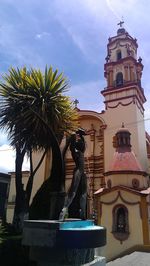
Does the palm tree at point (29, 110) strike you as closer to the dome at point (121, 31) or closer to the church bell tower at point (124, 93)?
the church bell tower at point (124, 93)

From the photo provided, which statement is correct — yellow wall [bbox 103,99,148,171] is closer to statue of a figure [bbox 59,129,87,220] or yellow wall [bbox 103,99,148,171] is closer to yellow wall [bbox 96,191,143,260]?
yellow wall [bbox 96,191,143,260]

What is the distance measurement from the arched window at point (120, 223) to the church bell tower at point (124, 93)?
5559 mm

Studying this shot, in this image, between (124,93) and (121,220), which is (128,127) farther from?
(121,220)

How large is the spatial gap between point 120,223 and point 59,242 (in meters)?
12.7

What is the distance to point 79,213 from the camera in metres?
7.37

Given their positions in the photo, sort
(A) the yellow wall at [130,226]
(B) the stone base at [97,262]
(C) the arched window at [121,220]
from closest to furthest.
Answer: (B) the stone base at [97,262], (A) the yellow wall at [130,226], (C) the arched window at [121,220]

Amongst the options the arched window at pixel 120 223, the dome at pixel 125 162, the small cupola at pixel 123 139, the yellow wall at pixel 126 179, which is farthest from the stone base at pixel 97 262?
the small cupola at pixel 123 139

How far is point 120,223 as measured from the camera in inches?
650

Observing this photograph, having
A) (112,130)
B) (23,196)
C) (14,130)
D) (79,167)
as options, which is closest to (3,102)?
(14,130)

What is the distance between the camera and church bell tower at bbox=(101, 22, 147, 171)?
2247cm

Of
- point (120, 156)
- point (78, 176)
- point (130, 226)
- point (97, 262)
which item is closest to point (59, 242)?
point (97, 262)

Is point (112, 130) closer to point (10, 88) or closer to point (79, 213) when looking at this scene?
point (10, 88)

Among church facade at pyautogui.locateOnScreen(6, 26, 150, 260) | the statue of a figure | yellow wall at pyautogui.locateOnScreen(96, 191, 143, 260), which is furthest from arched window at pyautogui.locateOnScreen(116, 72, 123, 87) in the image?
the statue of a figure

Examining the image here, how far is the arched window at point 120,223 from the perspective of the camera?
15914 millimetres
